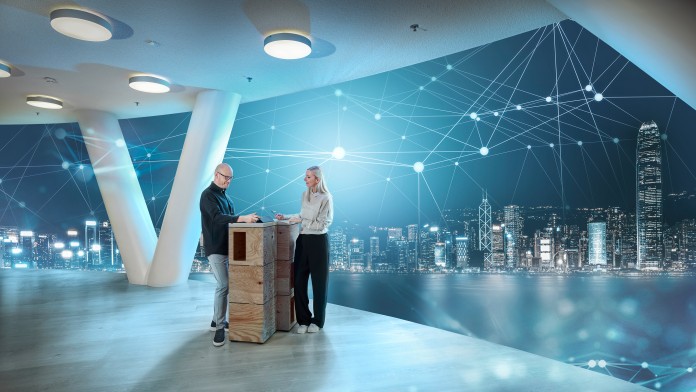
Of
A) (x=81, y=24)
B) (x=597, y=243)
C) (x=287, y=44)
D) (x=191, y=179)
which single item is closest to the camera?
(x=81, y=24)

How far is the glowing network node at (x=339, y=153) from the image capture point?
26.0ft

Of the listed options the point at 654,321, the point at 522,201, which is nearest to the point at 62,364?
the point at 522,201

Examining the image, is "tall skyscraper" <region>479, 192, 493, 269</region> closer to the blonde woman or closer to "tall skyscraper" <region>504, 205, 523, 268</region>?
"tall skyscraper" <region>504, 205, 523, 268</region>

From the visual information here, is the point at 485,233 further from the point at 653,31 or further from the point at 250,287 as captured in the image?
the point at 653,31

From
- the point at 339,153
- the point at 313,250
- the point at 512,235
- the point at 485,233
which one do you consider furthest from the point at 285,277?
the point at 512,235

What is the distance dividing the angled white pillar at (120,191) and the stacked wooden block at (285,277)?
4.36 metres

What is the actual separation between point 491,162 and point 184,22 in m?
7.13

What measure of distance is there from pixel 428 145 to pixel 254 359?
22.0ft

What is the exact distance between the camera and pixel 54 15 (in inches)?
135

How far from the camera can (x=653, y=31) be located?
2.00 meters

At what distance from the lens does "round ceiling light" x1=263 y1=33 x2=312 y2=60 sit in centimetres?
381

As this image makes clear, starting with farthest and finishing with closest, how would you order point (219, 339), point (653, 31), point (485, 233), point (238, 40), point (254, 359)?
point (485, 233) < point (238, 40) < point (219, 339) < point (254, 359) < point (653, 31)

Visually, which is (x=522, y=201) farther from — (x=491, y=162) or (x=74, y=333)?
(x=74, y=333)

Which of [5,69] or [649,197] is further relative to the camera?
[649,197]
